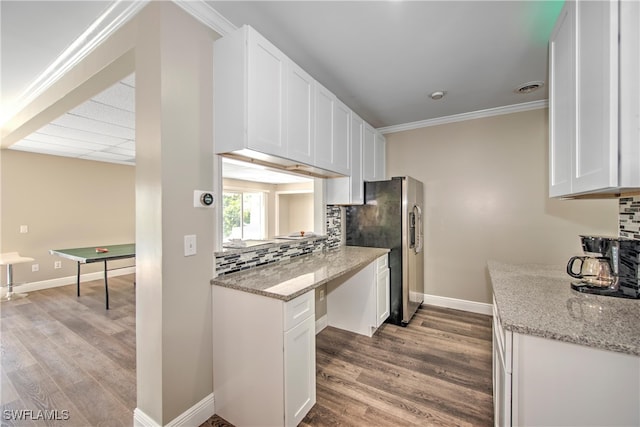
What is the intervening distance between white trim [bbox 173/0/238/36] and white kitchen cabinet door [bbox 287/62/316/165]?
1.57ft

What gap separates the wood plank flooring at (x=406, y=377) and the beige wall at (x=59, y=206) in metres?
4.95

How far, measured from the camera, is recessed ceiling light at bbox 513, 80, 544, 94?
2527 mm

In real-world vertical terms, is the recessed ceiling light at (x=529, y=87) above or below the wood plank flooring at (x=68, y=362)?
above

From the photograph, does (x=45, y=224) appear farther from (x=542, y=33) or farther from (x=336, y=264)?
(x=542, y=33)

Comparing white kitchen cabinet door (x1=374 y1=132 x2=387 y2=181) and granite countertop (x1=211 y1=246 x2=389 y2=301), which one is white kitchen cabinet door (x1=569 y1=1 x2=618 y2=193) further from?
white kitchen cabinet door (x1=374 y1=132 x2=387 y2=181)

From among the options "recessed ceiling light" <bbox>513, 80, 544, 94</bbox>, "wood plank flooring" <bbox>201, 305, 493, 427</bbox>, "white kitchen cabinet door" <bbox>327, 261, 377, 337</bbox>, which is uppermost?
"recessed ceiling light" <bbox>513, 80, 544, 94</bbox>

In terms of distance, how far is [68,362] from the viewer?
2322 millimetres

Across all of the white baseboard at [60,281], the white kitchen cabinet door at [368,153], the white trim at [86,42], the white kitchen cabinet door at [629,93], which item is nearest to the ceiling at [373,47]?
the white trim at [86,42]

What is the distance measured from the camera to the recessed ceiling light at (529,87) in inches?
99.5

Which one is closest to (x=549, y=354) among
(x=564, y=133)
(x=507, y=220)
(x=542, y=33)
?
(x=564, y=133)

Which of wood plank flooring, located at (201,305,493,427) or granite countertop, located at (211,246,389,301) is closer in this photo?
granite countertop, located at (211,246,389,301)

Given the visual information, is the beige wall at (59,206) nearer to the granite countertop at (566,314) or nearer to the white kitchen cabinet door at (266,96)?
the white kitchen cabinet door at (266,96)

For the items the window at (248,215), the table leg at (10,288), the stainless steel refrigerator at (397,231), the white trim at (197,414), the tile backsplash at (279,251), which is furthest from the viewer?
the table leg at (10,288)


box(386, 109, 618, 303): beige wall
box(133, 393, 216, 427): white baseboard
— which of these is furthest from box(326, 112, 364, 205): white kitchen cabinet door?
box(133, 393, 216, 427): white baseboard
